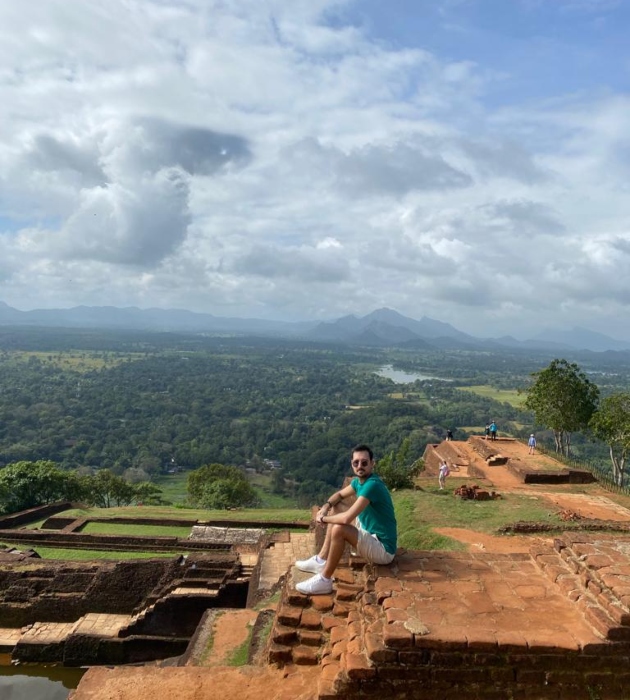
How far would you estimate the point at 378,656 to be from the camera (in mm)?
3635

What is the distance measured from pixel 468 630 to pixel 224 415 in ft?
283

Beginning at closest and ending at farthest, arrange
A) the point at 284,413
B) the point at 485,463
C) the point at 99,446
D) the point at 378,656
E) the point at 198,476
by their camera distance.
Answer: the point at 378,656 → the point at 485,463 → the point at 198,476 → the point at 99,446 → the point at 284,413

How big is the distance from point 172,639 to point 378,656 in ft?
29.6

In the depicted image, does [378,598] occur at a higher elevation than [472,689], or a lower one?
higher

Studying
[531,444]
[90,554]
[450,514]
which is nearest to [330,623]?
[450,514]

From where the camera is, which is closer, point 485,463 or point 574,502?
point 574,502

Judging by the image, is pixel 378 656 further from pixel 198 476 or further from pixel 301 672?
pixel 198 476

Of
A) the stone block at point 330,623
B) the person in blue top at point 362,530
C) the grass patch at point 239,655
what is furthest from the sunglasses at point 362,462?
the grass patch at point 239,655

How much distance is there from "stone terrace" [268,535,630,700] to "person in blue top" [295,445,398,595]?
14 centimetres

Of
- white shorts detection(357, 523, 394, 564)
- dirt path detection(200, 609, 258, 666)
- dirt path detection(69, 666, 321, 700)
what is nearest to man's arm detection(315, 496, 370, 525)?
white shorts detection(357, 523, 394, 564)

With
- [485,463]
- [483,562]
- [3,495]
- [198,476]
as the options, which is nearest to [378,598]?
Answer: [483,562]

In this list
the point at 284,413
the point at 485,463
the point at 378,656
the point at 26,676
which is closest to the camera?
the point at 378,656

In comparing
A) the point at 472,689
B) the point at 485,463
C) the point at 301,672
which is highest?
the point at 472,689

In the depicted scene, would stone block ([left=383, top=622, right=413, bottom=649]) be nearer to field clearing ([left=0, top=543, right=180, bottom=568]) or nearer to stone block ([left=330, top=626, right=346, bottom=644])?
stone block ([left=330, top=626, right=346, bottom=644])
